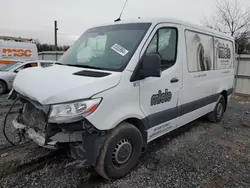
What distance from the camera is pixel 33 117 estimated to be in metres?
2.85

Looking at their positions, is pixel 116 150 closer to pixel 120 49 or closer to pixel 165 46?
pixel 120 49

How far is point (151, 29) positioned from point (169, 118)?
148 cm

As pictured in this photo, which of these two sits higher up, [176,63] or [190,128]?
[176,63]

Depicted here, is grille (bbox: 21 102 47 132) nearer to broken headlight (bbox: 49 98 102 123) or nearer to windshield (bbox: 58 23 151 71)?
broken headlight (bbox: 49 98 102 123)

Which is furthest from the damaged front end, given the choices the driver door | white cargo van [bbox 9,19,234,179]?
the driver door

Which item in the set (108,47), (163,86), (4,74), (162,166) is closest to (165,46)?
(163,86)

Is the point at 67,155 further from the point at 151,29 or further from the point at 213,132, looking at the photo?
the point at 213,132

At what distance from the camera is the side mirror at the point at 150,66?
261 cm

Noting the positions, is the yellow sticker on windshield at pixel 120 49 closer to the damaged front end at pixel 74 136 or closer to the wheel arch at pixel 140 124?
the wheel arch at pixel 140 124

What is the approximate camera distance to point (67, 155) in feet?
11.3

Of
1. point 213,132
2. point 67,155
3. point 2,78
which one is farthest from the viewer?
point 2,78

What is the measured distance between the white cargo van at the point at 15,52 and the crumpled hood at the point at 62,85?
11.7 m

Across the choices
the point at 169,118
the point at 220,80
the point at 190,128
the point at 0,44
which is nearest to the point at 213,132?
the point at 190,128

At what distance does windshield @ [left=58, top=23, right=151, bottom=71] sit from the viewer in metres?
Answer: 2.82
